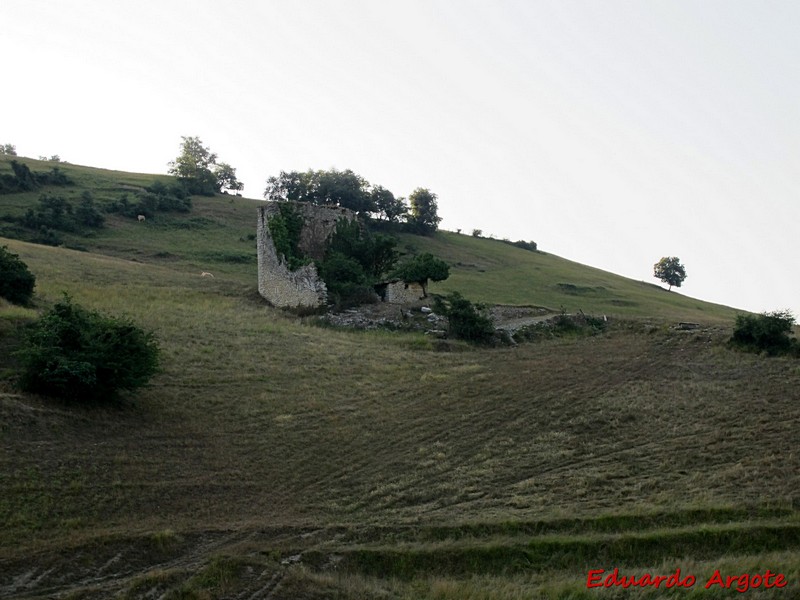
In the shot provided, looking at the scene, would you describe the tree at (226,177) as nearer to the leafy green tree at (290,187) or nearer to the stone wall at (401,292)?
the leafy green tree at (290,187)

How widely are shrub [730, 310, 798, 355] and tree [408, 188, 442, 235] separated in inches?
1847

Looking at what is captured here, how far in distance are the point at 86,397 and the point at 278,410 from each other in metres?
5.02

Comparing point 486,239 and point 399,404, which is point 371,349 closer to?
point 399,404

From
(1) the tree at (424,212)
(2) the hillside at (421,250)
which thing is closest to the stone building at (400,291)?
(2) the hillside at (421,250)

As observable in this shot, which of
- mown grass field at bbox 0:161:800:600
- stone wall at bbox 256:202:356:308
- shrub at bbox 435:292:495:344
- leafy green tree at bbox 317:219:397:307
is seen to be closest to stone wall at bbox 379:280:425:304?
leafy green tree at bbox 317:219:397:307

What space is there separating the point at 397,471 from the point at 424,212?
5888 cm

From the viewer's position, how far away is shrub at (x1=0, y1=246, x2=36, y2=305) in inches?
1027

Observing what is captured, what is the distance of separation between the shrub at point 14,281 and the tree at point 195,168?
4934 centimetres

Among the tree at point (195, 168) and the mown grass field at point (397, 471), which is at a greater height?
the tree at point (195, 168)

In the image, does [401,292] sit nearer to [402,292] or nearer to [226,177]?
[402,292]

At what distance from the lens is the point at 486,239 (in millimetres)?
82312

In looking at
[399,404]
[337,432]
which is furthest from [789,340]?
[337,432]

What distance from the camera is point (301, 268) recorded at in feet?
121

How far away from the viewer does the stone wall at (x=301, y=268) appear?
120 feet
